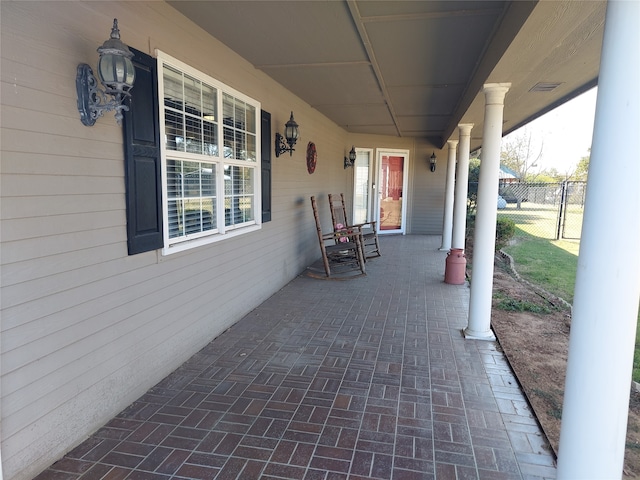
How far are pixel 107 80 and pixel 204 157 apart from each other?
1.25 m

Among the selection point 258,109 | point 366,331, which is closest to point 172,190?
point 258,109

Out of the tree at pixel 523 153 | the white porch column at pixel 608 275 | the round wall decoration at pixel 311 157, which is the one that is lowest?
the white porch column at pixel 608 275

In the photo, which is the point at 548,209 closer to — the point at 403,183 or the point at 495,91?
the point at 403,183

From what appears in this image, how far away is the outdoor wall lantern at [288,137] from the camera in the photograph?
184 inches

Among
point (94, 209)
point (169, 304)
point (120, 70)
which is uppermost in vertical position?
point (120, 70)

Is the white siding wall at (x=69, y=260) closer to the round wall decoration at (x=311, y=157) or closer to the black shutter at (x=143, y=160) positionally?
the black shutter at (x=143, y=160)

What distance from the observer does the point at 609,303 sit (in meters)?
1.39

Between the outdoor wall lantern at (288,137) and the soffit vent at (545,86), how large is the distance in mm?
2418

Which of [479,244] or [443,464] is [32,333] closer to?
[443,464]

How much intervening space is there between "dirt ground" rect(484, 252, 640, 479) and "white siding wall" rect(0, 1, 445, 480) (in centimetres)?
235

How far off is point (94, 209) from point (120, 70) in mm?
684

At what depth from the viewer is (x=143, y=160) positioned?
242 cm

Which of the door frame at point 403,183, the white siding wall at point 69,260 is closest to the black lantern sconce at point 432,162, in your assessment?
the door frame at point 403,183

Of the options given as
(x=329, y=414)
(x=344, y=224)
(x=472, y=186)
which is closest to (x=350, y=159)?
(x=344, y=224)
